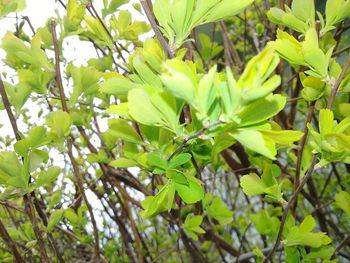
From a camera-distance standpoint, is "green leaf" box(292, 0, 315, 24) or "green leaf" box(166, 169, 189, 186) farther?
"green leaf" box(292, 0, 315, 24)

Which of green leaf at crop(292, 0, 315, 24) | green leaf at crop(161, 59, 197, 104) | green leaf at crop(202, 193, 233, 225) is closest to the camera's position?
green leaf at crop(161, 59, 197, 104)

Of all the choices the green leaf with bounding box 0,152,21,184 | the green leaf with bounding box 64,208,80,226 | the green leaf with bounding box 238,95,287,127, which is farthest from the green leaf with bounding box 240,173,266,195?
the green leaf with bounding box 64,208,80,226

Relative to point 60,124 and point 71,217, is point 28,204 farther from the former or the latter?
point 71,217

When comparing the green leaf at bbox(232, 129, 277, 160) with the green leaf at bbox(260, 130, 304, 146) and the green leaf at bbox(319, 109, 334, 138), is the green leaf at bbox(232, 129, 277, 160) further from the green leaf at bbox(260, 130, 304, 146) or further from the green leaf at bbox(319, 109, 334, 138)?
the green leaf at bbox(319, 109, 334, 138)

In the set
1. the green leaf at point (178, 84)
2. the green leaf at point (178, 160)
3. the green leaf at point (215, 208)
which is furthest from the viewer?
the green leaf at point (215, 208)

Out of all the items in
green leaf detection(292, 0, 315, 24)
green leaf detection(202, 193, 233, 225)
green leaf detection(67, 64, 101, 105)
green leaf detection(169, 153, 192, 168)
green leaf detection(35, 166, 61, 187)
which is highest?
green leaf detection(67, 64, 101, 105)

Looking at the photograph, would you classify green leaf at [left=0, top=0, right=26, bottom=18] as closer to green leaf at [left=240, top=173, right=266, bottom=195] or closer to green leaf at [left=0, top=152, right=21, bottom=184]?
green leaf at [left=0, top=152, right=21, bottom=184]

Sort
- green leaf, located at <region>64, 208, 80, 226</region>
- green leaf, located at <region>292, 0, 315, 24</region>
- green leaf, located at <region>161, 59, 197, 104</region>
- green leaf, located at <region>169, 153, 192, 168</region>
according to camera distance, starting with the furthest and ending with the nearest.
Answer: green leaf, located at <region>64, 208, 80, 226</region> → green leaf, located at <region>292, 0, 315, 24</region> → green leaf, located at <region>169, 153, 192, 168</region> → green leaf, located at <region>161, 59, 197, 104</region>

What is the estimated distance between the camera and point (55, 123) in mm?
589

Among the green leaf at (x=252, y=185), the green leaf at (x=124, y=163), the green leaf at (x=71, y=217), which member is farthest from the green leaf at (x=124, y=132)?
the green leaf at (x=71, y=217)

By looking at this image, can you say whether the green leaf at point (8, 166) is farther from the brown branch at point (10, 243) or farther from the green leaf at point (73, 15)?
the green leaf at point (73, 15)

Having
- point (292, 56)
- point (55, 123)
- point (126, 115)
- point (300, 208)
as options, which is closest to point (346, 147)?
point (292, 56)

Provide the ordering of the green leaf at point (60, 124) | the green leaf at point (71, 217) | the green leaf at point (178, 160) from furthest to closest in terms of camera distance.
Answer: the green leaf at point (71, 217)
the green leaf at point (60, 124)
the green leaf at point (178, 160)

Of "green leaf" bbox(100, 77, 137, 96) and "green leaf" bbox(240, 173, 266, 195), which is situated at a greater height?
"green leaf" bbox(100, 77, 137, 96)
